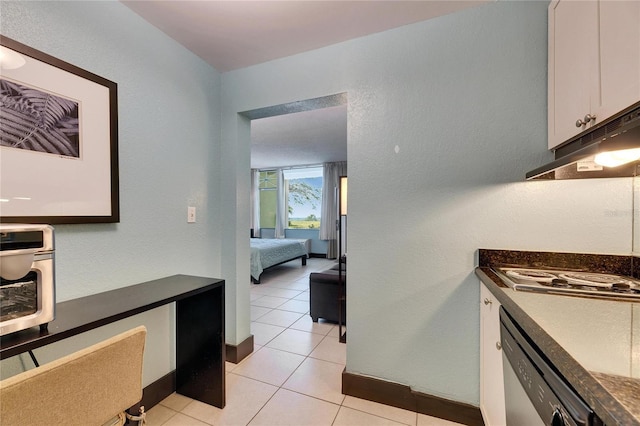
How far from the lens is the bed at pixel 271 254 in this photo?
4578 millimetres

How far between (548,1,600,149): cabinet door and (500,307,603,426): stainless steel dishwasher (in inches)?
35.5

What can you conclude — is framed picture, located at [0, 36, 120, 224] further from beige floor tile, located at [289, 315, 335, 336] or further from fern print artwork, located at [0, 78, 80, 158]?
beige floor tile, located at [289, 315, 335, 336]

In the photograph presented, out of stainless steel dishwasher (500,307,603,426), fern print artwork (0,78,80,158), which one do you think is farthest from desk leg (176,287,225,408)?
stainless steel dishwasher (500,307,603,426)

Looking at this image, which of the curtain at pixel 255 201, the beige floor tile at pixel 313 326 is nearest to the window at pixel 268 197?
the curtain at pixel 255 201

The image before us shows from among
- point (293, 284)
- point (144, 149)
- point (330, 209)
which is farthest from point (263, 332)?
point (330, 209)

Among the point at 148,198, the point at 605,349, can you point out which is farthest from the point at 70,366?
the point at 605,349

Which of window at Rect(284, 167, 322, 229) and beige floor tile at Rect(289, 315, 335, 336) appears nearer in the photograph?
beige floor tile at Rect(289, 315, 335, 336)

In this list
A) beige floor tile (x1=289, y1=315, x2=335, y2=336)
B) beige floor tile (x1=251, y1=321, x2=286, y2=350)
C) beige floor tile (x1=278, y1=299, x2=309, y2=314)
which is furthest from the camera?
beige floor tile (x1=278, y1=299, x2=309, y2=314)

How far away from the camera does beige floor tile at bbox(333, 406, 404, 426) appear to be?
5.13 feet

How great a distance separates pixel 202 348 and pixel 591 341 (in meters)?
1.90

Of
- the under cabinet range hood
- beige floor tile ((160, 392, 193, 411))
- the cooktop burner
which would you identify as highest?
the under cabinet range hood

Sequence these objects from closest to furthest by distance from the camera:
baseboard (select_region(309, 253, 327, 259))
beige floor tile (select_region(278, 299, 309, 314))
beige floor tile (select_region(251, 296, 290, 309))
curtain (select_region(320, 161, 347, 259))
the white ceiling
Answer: the white ceiling < beige floor tile (select_region(278, 299, 309, 314)) < beige floor tile (select_region(251, 296, 290, 309)) < curtain (select_region(320, 161, 347, 259)) < baseboard (select_region(309, 253, 327, 259))

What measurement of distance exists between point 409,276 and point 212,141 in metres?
1.84

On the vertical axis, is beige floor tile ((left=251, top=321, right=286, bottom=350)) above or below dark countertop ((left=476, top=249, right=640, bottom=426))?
below
